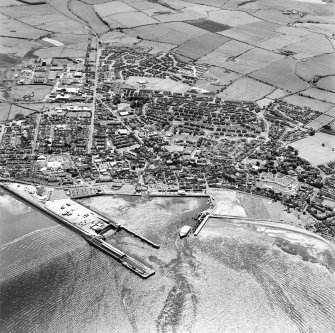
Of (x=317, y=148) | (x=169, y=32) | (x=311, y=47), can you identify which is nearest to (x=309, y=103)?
(x=317, y=148)

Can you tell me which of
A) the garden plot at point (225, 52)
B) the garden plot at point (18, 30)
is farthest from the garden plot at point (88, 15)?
the garden plot at point (225, 52)

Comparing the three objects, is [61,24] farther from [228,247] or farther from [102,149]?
[228,247]

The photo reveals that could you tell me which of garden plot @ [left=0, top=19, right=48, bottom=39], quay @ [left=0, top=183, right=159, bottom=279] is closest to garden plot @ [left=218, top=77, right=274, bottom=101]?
quay @ [left=0, top=183, right=159, bottom=279]

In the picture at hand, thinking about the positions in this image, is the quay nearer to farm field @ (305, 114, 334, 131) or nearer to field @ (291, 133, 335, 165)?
field @ (291, 133, 335, 165)

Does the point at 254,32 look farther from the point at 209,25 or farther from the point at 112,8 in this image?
the point at 112,8

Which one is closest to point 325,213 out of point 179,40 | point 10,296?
point 10,296

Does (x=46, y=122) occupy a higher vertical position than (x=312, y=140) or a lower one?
lower

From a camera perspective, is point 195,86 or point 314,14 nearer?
point 195,86
